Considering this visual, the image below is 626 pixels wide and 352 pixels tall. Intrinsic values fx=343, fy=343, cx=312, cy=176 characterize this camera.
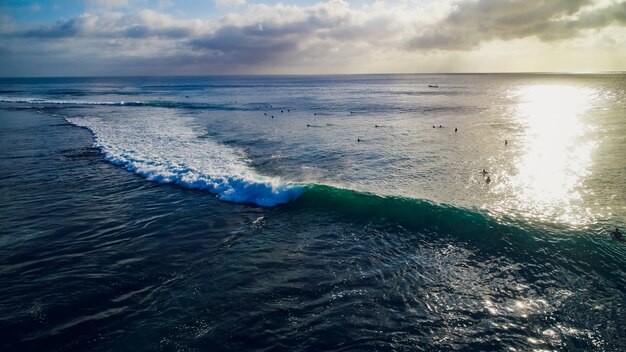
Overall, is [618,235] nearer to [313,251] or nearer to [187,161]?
[313,251]

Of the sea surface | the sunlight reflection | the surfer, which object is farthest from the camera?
the sunlight reflection

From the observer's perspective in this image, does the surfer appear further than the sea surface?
Yes

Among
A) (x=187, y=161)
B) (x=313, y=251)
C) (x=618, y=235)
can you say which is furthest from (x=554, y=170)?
(x=187, y=161)

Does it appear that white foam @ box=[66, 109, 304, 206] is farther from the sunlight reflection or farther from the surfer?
the surfer

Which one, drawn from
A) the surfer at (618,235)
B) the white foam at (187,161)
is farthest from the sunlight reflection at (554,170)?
the white foam at (187,161)

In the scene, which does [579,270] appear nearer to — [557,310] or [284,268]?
[557,310]

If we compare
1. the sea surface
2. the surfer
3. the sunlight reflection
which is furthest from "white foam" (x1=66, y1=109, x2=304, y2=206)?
the surfer

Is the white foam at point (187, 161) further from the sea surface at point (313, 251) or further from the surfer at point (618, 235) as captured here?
the surfer at point (618, 235)

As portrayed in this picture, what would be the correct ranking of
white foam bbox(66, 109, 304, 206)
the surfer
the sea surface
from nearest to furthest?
the sea surface → the surfer → white foam bbox(66, 109, 304, 206)
